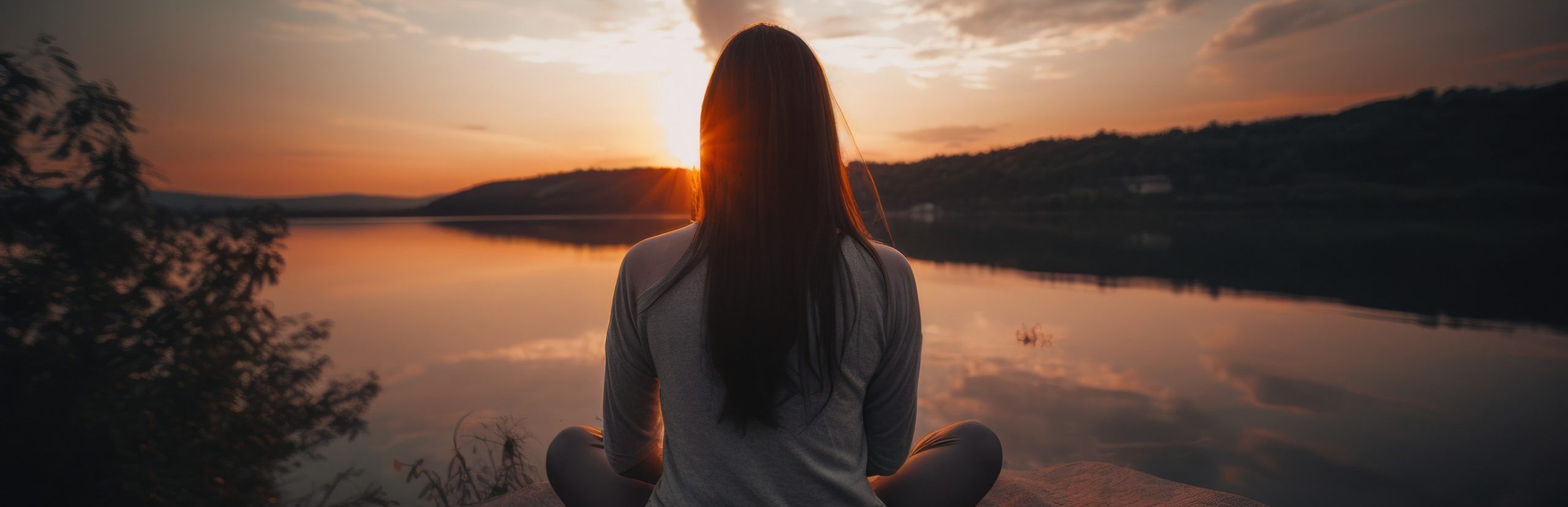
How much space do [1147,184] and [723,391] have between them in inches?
1519

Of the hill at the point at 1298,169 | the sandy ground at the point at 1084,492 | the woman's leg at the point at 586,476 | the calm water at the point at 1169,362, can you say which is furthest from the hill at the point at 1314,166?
the woman's leg at the point at 586,476

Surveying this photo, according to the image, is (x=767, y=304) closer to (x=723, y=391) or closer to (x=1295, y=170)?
(x=723, y=391)

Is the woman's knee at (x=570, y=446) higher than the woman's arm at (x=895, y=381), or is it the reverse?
the woman's arm at (x=895, y=381)

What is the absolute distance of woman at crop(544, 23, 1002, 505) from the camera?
3.43ft

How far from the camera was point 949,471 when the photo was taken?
5.00 ft

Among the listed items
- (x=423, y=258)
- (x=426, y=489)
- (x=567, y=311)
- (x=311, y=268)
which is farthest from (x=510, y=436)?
(x=423, y=258)

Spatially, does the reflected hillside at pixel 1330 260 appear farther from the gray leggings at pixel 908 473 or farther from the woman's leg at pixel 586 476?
the woman's leg at pixel 586 476

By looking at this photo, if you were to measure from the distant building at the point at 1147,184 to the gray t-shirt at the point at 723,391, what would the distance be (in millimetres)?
38103

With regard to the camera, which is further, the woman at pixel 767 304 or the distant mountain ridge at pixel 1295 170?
the distant mountain ridge at pixel 1295 170

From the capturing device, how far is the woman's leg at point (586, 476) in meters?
1.54

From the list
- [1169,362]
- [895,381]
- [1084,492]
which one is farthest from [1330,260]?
[895,381]

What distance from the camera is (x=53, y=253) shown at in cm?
213

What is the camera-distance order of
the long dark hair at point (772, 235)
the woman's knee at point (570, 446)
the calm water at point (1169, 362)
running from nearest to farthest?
the long dark hair at point (772, 235)
the woman's knee at point (570, 446)
the calm water at point (1169, 362)

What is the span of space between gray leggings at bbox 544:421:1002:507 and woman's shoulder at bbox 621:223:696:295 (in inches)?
21.2
